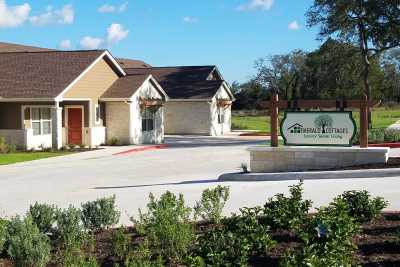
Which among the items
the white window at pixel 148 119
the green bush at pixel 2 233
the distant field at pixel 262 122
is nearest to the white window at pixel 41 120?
the white window at pixel 148 119

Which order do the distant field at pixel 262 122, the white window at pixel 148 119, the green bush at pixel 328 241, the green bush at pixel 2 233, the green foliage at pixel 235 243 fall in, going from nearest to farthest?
the green bush at pixel 328 241, the green foliage at pixel 235 243, the green bush at pixel 2 233, the white window at pixel 148 119, the distant field at pixel 262 122

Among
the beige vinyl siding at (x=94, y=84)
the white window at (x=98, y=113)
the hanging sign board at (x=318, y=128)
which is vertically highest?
→ the beige vinyl siding at (x=94, y=84)

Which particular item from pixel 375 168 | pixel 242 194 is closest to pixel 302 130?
pixel 375 168

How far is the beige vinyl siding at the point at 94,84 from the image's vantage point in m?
32.1

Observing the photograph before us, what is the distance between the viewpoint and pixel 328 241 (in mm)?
6738

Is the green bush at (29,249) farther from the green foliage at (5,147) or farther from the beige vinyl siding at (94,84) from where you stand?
the beige vinyl siding at (94,84)

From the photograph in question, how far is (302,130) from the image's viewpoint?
53.2 ft

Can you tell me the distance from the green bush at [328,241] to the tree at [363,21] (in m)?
33.2

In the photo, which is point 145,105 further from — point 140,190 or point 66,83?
point 140,190

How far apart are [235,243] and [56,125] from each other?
978 inches

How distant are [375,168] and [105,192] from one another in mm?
6519

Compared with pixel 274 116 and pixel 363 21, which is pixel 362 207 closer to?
pixel 274 116

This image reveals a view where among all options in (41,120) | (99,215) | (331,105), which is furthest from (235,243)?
(41,120)

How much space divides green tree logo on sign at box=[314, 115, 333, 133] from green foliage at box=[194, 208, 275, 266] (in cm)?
850
